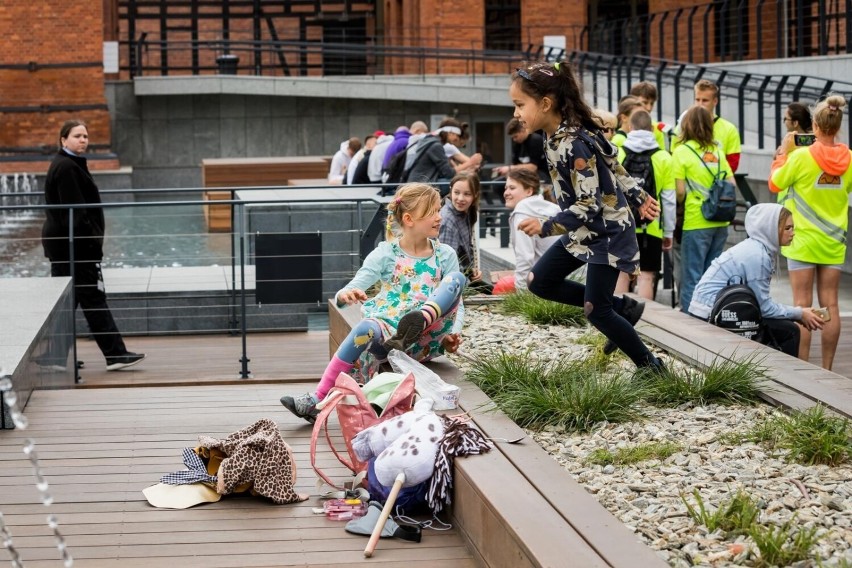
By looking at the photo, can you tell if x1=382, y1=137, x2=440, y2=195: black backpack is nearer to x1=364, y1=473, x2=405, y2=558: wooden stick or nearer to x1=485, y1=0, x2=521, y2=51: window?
x1=364, y1=473, x2=405, y2=558: wooden stick

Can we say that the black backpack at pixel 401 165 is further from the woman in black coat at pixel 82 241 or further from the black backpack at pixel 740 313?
the black backpack at pixel 740 313

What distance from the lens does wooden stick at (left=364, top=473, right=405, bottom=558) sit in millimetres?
4531

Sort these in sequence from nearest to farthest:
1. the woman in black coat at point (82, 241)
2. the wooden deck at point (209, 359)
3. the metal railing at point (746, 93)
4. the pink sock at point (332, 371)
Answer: the pink sock at point (332, 371)
the wooden deck at point (209, 359)
the woman in black coat at point (82, 241)
the metal railing at point (746, 93)

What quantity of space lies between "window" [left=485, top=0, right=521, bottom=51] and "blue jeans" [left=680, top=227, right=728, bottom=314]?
85.6ft

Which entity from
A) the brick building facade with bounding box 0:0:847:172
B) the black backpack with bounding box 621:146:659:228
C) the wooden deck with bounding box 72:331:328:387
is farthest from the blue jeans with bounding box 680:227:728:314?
the brick building facade with bounding box 0:0:847:172

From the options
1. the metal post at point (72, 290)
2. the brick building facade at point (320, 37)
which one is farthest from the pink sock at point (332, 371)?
the brick building facade at point (320, 37)

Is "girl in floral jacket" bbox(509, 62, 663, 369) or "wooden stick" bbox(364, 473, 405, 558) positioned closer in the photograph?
"wooden stick" bbox(364, 473, 405, 558)

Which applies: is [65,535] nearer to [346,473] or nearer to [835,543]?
[346,473]

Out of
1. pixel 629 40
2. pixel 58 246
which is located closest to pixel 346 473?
pixel 58 246

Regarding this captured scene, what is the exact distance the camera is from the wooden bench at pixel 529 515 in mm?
3758

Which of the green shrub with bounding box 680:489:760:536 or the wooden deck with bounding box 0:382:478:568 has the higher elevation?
the green shrub with bounding box 680:489:760:536

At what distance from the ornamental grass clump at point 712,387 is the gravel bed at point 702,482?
0.33 ft

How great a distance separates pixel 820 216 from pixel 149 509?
4613 millimetres

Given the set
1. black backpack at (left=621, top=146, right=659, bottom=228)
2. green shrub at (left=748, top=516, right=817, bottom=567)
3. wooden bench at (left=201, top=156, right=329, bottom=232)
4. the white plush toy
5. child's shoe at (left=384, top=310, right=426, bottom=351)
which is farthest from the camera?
wooden bench at (left=201, top=156, right=329, bottom=232)
